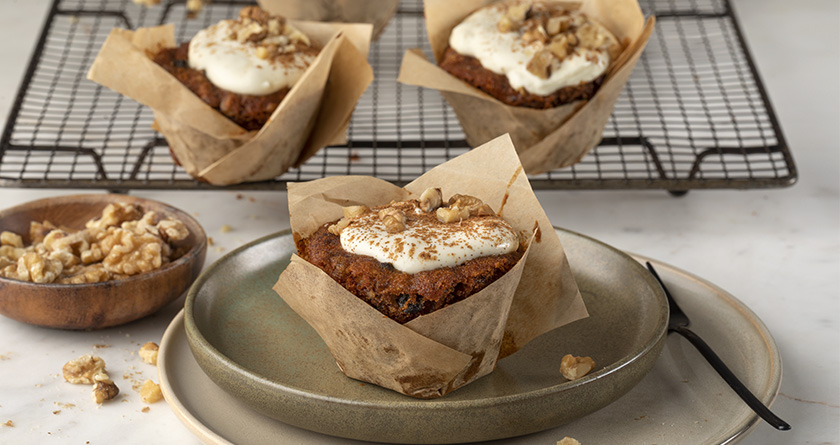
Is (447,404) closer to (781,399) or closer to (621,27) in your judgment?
(781,399)

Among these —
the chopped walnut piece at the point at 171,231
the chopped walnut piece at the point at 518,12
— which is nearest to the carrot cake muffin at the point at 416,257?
the chopped walnut piece at the point at 171,231

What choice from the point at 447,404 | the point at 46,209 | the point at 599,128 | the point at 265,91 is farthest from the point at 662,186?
the point at 46,209

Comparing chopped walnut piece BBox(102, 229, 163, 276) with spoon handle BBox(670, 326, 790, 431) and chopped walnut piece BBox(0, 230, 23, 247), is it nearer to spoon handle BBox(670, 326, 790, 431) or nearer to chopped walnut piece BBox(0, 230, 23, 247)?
chopped walnut piece BBox(0, 230, 23, 247)

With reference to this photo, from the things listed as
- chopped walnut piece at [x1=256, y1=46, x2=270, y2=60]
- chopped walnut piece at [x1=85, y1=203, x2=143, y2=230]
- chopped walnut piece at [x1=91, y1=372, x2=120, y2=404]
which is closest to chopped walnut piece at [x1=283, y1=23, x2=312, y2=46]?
chopped walnut piece at [x1=256, y1=46, x2=270, y2=60]

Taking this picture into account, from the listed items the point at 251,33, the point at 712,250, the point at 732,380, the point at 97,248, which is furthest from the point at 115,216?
the point at 712,250

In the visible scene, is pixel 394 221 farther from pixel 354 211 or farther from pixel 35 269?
pixel 35 269
